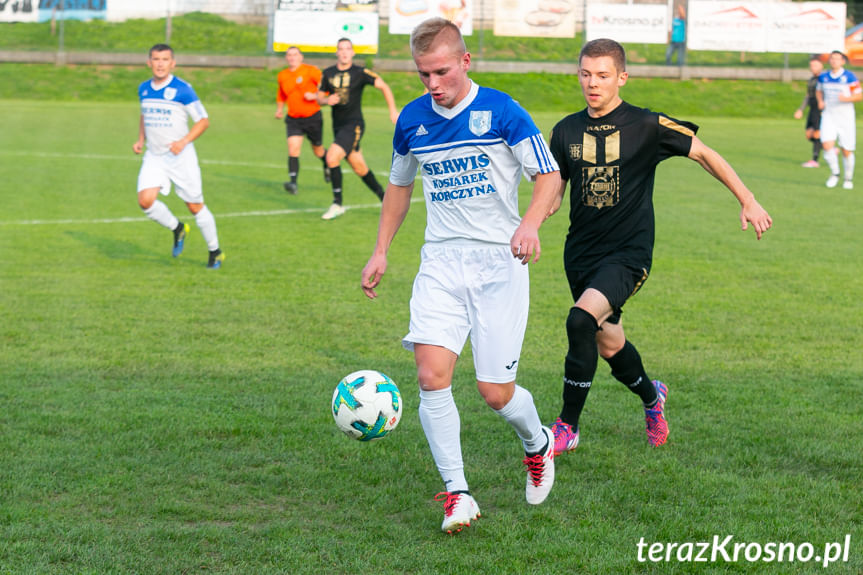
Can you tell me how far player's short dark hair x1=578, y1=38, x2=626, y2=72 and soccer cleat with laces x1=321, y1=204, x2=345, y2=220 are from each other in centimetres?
896

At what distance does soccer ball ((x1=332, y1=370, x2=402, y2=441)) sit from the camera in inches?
183

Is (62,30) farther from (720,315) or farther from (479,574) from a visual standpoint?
(479,574)

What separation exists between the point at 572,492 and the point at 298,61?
45.0 feet

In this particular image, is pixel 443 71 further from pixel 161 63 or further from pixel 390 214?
pixel 161 63

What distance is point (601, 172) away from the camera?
5336mm

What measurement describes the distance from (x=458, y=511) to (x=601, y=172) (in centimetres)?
205

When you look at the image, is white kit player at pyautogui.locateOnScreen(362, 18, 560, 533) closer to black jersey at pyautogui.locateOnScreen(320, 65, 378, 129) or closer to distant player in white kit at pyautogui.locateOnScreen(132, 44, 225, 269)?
distant player in white kit at pyautogui.locateOnScreen(132, 44, 225, 269)

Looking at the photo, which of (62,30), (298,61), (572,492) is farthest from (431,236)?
(62,30)

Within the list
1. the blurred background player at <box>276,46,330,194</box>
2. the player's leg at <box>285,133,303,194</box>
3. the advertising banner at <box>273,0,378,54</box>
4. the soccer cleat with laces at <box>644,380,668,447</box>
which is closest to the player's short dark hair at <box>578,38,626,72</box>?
the soccer cleat with laces at <box>644,380,668,447</box>

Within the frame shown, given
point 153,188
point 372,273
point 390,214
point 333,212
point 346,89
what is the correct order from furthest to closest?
point 346,89 → point 333,212 → point 153,188 → point 390,214 → point 372,273

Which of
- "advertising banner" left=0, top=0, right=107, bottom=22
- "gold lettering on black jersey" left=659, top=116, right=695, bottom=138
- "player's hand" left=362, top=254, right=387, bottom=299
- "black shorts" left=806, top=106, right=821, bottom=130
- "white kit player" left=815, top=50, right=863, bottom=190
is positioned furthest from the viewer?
"advertising banner" left=0, top=0, right=107, bottom=22

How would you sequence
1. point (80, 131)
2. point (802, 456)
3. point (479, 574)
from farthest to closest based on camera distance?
point (80, 131)
point (802, 456)
point (479, 574)

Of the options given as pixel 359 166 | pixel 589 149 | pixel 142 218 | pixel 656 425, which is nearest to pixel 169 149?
pixel 142 218

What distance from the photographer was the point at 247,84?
3641cm
